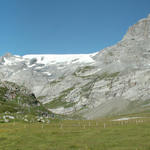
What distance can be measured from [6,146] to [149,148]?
89.6ft

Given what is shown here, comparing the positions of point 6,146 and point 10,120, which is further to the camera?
point 10,120

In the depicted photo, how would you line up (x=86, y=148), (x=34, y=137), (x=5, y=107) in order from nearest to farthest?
(x=86, y=148) → (x=34, y=137) → (x=5, y=107)

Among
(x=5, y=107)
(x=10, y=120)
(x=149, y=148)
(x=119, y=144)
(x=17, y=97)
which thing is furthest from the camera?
(x=17, y=97)

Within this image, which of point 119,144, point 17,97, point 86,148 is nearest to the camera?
point 86,148

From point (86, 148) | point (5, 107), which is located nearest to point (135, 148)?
point (86, 148)

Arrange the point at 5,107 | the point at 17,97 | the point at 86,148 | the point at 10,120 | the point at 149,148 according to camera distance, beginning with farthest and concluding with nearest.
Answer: the point at 17,97, the point at 5,107, the point at 10,120, the point at 86,148, the point at 149,148

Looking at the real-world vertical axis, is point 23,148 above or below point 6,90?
below

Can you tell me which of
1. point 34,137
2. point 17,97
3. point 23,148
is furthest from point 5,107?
point 23,148

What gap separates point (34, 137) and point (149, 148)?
90.2 ft

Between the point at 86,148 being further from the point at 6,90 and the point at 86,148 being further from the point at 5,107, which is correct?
the point at 6,90

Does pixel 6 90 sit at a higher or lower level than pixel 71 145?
higher

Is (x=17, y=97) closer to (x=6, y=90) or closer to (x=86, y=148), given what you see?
(x=6, y=90)

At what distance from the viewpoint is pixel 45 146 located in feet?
137

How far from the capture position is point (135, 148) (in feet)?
120
